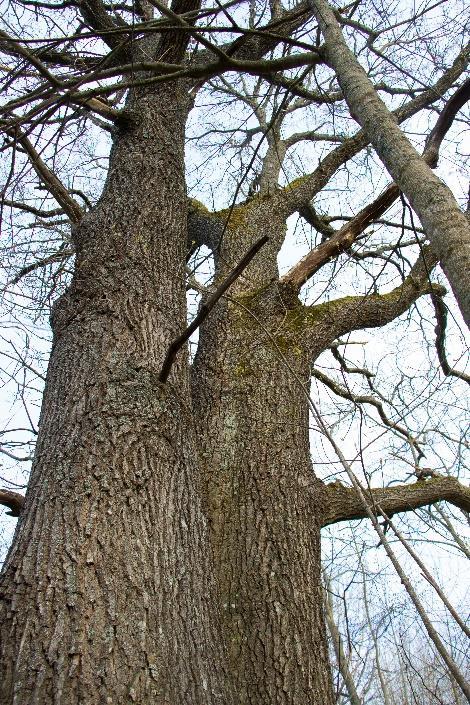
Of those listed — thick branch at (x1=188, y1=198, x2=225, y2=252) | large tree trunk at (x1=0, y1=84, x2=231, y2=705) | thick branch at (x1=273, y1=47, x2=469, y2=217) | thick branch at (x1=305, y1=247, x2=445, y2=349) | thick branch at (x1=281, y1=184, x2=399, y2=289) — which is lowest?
large tree trunk at (x1=0, y1=84, x2=231, y2=705)

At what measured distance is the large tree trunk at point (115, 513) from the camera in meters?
1.44

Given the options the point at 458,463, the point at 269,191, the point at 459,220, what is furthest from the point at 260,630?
the point at 269,191

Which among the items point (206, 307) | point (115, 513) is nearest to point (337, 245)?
point (206, 307)

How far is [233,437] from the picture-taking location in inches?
98.7

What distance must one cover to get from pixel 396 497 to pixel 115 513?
58.4 inches

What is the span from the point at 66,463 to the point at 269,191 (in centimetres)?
264

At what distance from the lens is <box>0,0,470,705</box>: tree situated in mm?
1514

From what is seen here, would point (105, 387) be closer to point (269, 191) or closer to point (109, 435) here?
point (109, 435)

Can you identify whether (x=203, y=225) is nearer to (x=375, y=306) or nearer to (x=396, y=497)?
(x=375, y=306)

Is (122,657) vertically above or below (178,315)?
below

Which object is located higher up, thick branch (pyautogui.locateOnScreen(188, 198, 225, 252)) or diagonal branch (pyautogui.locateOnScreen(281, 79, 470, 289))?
thick branch (pyautogui.locateOnScreen(188, 198, 225, 252))

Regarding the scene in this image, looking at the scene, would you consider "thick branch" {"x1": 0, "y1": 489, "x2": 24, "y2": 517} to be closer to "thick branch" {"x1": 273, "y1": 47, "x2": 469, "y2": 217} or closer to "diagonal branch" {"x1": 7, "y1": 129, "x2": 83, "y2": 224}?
"diagonal branch" {"x1": 7, "y1": 129, "x2": 83, "y2": 224}

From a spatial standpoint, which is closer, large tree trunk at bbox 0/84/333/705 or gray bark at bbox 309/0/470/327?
gray bark at bbox 309/0/470/327

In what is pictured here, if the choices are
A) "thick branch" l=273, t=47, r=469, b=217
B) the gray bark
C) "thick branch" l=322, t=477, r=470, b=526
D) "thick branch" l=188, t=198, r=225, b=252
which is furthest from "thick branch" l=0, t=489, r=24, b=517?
"thick branch" l=273, t=47, r=469, b=217
